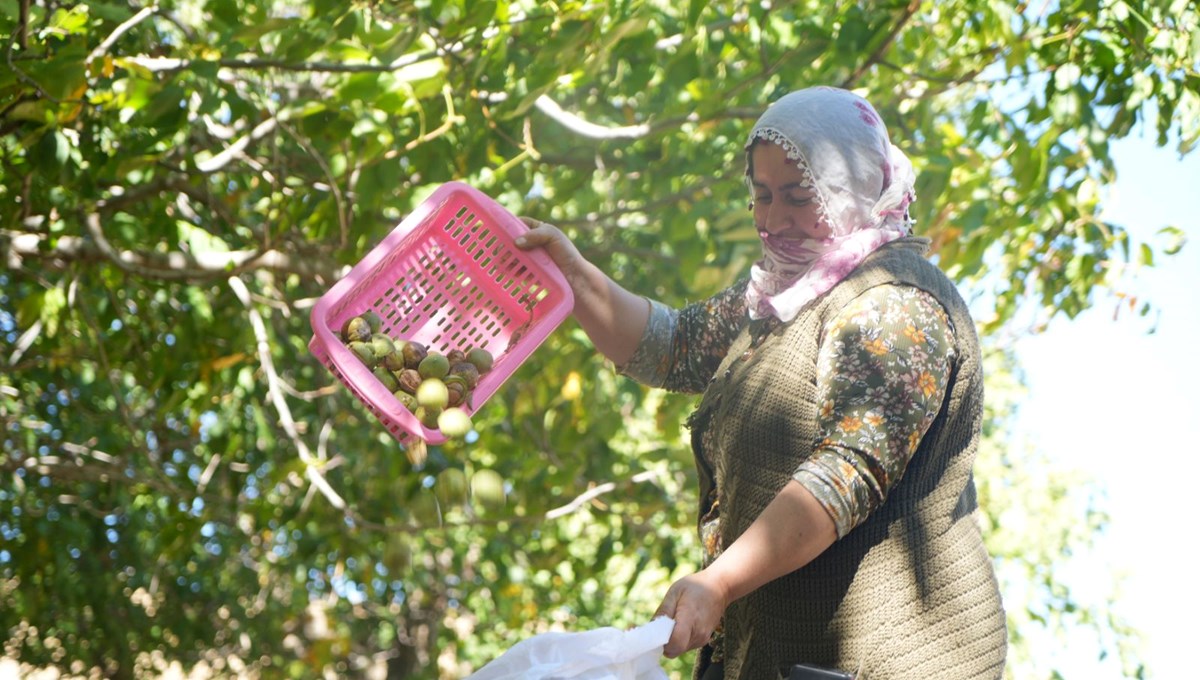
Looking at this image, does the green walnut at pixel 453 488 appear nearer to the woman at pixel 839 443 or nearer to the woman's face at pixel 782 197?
the woman at pixel 839 443

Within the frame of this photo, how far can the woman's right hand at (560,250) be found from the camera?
6.97 feet

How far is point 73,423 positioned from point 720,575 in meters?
4.38

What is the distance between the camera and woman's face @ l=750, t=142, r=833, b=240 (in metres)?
1.79

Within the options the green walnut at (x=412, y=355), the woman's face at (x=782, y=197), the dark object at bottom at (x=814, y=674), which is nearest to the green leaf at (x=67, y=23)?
the green walnut at (x=412, y=355)

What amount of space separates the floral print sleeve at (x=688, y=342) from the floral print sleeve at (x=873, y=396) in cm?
50

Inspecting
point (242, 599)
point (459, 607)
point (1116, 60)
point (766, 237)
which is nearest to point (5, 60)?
point (766, 237)

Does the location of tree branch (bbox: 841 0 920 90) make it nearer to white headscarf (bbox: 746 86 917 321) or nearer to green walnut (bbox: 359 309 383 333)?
white headscarf (bbox: 746 86 917 321)

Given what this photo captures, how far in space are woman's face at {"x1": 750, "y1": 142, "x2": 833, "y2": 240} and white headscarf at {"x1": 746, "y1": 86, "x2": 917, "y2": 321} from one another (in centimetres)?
1

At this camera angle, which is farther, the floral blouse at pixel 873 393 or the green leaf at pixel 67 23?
the green leaf at pixel 67 23

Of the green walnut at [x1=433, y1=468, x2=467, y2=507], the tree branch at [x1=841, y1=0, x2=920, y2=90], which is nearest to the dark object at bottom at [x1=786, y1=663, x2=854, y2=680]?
the green walnut at [x1=433, y1=468, x2=467, y2=507]

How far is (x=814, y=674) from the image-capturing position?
163cm

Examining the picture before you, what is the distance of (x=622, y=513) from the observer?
4.76 meters

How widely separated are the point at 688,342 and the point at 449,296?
19.6 inches

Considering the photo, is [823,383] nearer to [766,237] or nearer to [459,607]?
[766,237]
